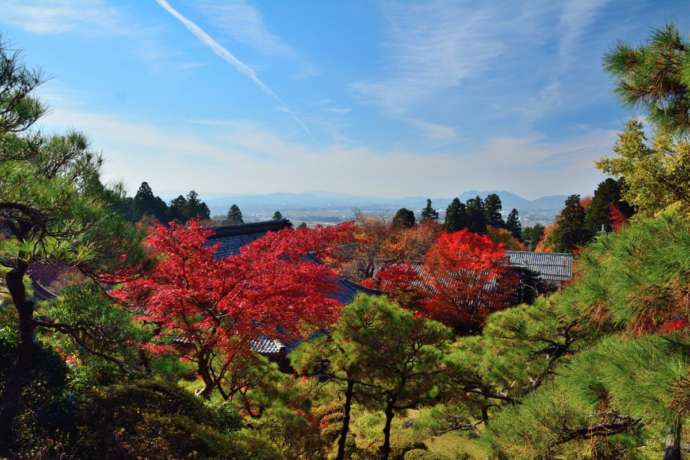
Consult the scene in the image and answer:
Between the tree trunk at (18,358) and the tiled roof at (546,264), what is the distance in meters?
23.8

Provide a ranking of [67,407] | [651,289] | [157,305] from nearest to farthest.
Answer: [651,289] < [67,407] < [157,305]

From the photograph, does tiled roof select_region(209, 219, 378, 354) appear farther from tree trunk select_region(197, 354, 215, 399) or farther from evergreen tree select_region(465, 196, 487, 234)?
evergreen tree select_region(465, 196, 487, 234)

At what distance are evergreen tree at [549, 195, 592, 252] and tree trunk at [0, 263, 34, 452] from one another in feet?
108

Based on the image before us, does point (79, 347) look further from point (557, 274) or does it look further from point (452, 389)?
point (557, 274)

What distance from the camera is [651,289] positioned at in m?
2.62

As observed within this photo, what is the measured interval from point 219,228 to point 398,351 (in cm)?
973

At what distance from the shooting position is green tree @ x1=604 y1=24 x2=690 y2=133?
2.99 meters

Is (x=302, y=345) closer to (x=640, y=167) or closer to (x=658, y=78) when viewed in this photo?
(x=658, y=78)

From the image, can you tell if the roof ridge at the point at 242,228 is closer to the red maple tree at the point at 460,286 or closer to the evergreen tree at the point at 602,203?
the red maple tree at the point at 460,286

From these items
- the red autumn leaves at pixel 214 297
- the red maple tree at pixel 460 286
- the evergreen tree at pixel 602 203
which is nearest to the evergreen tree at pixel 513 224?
the evergreen tree at pixel 602 203

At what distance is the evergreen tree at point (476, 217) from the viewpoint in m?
37.5

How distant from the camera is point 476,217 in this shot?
38.4 metres

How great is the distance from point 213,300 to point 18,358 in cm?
277

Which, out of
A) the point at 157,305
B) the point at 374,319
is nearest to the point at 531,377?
the point at 374,319
